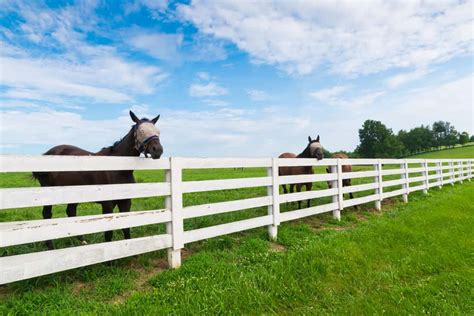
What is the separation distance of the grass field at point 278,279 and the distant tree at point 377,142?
72581mm

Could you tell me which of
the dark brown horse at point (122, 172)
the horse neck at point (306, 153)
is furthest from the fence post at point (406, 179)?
the dark brown horse at point (122, 172)

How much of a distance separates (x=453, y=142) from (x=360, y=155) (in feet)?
129

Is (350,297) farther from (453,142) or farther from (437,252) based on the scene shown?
(453,142)

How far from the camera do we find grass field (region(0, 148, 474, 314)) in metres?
2.90

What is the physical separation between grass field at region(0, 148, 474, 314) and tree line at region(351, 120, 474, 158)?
7297 centimetres

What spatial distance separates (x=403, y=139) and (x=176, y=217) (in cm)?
9900

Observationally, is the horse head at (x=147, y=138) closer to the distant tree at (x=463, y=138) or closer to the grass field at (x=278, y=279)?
the grass field at (x=278, y=279)

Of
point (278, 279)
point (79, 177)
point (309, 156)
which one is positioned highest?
point (309, 156)

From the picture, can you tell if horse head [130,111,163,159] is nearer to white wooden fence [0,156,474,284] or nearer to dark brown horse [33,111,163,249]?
dark brown horse [33,111,163,249]

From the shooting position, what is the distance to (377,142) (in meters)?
71.9

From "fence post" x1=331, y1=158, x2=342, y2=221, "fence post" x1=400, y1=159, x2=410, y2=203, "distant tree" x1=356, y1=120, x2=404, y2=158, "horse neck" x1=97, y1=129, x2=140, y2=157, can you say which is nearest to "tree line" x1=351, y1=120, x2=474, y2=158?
"distant tree" x1=356, y1=120, x2=404, y2=158

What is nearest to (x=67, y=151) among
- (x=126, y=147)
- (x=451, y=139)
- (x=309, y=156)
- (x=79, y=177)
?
(x=79, y=177)

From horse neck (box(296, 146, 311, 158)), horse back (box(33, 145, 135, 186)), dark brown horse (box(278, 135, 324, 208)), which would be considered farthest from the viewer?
horse neck (box(296, 146, 311, 158))

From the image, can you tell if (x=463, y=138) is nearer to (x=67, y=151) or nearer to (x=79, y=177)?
(x=67, y=151)
